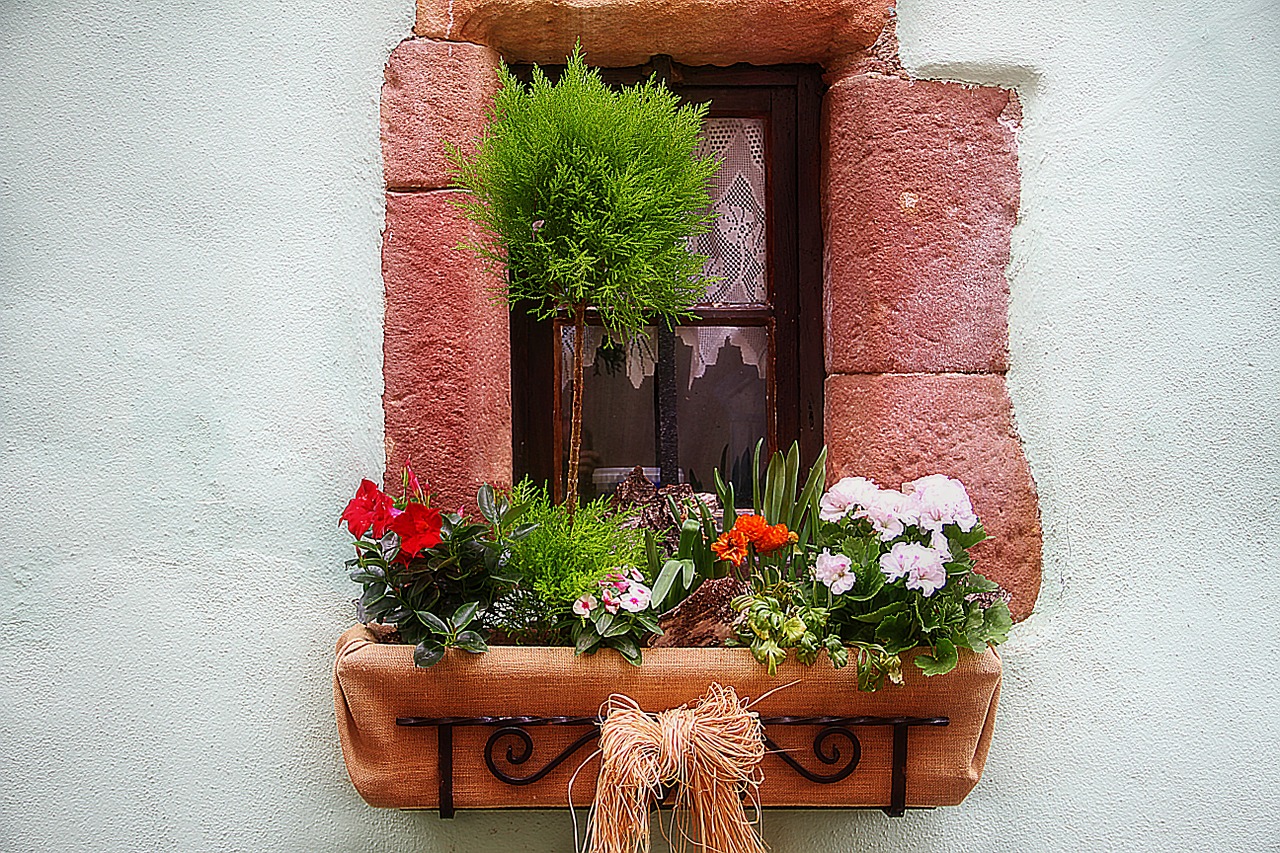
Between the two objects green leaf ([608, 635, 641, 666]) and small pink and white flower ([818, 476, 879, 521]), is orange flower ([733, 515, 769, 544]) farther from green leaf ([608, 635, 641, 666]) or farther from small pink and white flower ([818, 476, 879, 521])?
green leaf ([608, 635, 641, 666])

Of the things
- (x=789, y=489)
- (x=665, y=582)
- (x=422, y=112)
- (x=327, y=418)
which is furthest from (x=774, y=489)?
(x=422, y=112)

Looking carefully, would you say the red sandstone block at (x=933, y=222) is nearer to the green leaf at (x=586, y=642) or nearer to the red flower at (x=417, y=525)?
→ the green leaf at (x=586, y=642)

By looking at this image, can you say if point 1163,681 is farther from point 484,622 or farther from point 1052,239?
point 484,622

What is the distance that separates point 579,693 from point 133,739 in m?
0.77

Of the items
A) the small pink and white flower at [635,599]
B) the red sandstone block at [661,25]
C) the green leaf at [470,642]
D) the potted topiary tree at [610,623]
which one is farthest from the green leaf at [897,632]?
the red sandstone block at [661,25]

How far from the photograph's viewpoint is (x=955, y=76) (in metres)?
1.66

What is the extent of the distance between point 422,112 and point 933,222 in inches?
34.4

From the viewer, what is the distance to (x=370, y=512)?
1390 millimetres

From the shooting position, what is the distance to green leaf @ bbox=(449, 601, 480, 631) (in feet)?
4.49

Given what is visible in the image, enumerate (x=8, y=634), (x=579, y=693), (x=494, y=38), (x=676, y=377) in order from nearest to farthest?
(x=579, y=693)
(x=8, y=634)
(x=494, y=38)
(x=676, y=377)

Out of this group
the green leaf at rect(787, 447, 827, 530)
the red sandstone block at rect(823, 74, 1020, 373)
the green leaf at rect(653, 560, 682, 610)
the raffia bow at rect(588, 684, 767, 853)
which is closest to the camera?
the raffia bow at rect(588, 684, 767, 853)

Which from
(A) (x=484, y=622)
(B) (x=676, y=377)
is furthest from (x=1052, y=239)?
(A) (x=484, y=622)

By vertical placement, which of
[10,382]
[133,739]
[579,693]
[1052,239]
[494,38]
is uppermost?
[494,38]

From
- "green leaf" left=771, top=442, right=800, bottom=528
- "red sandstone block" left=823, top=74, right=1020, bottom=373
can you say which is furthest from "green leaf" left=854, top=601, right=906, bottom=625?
"red sandstone block" left=823, top=74, right=1020, bottom=373
